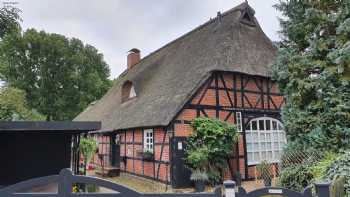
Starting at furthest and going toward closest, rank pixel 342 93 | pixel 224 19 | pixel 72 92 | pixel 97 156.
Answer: pixel 72 92, pixel 97 156, pixel 224 19, pixel 342 93

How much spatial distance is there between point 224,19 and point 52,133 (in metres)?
9.50

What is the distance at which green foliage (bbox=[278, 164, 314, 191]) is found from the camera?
5559mm

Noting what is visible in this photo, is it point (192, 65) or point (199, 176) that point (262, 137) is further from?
point (192, 65)

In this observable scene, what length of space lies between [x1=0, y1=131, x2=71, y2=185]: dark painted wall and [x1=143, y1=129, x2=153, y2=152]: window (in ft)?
14.1

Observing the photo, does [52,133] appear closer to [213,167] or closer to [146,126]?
[146,126]

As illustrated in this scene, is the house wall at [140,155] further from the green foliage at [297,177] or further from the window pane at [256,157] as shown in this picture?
the green foliage at [297,177]

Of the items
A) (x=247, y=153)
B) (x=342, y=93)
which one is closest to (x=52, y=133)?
(x=342, y=93)

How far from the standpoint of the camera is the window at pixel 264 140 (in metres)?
10.4

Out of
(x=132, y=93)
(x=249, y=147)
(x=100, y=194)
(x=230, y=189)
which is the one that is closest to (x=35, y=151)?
(x=100, y=194)

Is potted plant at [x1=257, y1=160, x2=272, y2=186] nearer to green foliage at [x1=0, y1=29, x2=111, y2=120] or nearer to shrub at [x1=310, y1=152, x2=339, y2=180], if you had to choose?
shrub at [x1=310, y1=152, x2=339, y2=180]

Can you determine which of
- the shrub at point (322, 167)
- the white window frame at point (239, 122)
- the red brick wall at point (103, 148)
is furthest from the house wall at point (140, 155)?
the shrub at point (322, 167)

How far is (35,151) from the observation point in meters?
5.89

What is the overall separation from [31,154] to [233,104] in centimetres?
697

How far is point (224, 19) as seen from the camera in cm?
1278
